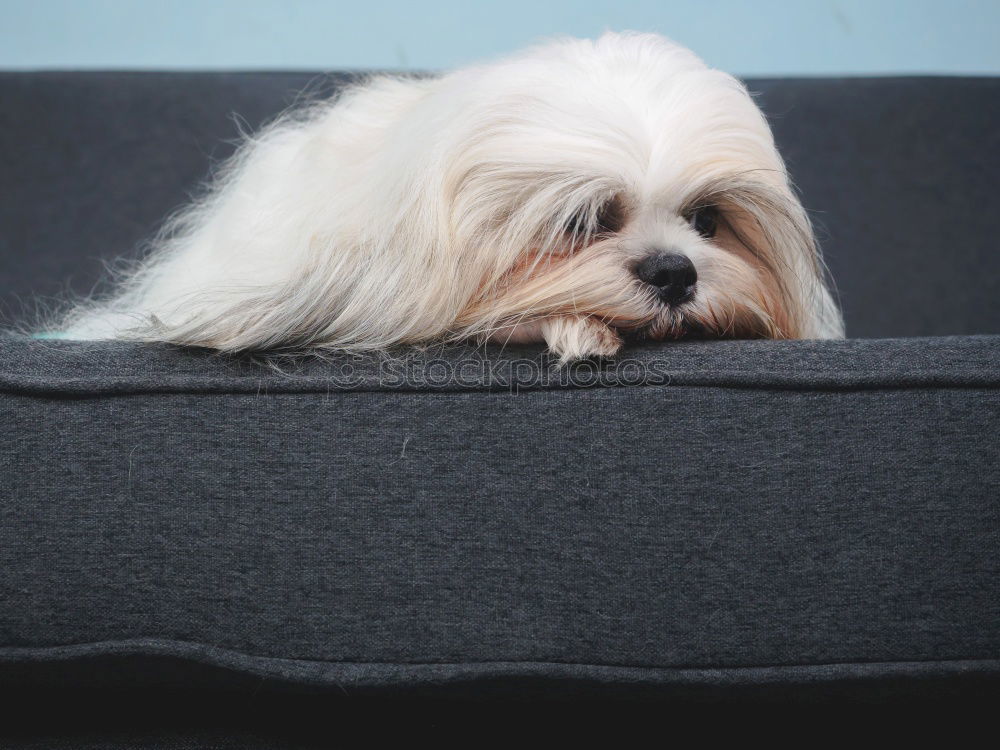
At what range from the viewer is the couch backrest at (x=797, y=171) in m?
2.00

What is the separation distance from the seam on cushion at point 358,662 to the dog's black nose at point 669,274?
0.41m

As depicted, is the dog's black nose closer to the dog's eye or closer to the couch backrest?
the dog's eye

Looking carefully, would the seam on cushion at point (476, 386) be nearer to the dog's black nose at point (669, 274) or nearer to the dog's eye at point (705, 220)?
the dog's black nose at point (669, 274)

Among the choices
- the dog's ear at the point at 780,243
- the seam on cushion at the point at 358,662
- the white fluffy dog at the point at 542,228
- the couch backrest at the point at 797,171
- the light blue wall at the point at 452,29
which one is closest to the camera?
the seam on cushion at the point at 358,662

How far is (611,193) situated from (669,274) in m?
0.12

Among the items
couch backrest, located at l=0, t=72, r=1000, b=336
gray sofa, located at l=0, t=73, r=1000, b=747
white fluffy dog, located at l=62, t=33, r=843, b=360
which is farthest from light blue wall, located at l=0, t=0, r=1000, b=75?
gray sofa, located at l=0, t=73, r=1000, b=747

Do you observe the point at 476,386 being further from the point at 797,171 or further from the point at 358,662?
the point at 797,171

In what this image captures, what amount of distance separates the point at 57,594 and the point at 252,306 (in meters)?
0.33

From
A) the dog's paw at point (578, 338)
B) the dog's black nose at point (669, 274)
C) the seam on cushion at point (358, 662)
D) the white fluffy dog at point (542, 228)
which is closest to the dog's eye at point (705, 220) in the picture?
the white fluffy dog at point (542, 228)

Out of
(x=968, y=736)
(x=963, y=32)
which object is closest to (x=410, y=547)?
(x=968, y=736)

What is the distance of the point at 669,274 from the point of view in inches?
39.0

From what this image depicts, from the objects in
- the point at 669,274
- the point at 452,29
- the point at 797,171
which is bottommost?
the point at 669,274

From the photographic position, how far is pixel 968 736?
2.85 ft

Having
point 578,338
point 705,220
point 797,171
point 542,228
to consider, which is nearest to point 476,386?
point 578,338
